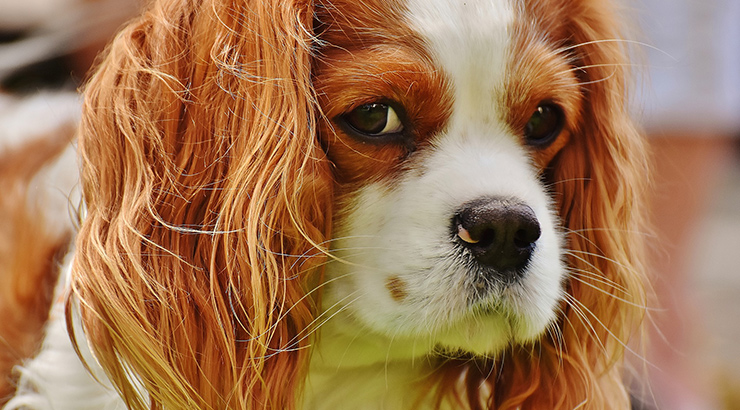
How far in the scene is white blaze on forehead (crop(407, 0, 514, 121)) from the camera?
1.02m

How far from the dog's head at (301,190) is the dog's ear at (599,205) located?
117mm

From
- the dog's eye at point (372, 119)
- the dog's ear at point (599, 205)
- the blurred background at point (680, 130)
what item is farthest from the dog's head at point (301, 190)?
the blurred background at point (680, 130)

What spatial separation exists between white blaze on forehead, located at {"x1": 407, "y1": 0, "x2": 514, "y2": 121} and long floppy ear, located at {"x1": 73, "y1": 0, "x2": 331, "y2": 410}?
176 millimetres

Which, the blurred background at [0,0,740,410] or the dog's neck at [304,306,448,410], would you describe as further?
the blurred background at [0,0,740,410]

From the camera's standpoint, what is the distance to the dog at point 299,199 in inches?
37.4

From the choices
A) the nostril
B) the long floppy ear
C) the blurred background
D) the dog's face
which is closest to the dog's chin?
the dog's face

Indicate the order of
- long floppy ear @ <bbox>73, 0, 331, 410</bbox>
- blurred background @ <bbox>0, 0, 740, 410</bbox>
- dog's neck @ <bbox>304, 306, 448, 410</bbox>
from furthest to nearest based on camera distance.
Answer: blurred background @ <bbox>0, 0, 740, 410</bbox> < dog's neck @ <bbox>304, 306, 448, 410</bbox> < long floppy ear @ <bbox>73, 0, 331, 410</bbox>

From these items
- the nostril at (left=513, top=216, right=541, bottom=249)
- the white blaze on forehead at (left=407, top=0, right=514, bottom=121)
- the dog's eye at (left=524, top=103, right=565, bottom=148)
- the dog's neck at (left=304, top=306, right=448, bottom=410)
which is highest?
the white blaze on forehead at (left=407, top=0, right=514, bottom=121)

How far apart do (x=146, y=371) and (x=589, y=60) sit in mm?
822

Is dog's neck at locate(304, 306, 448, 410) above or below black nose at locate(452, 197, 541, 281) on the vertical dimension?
below

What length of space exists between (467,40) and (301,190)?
1.00ft

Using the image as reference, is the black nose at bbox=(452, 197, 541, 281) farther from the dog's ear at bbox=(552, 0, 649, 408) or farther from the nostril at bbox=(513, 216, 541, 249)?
the dog's ear at bbox=(552, 0, 649, 408)

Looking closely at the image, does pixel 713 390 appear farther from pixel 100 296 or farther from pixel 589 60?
pixel 100 296

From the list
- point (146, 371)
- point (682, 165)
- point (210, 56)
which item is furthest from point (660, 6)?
point (146, 371)
